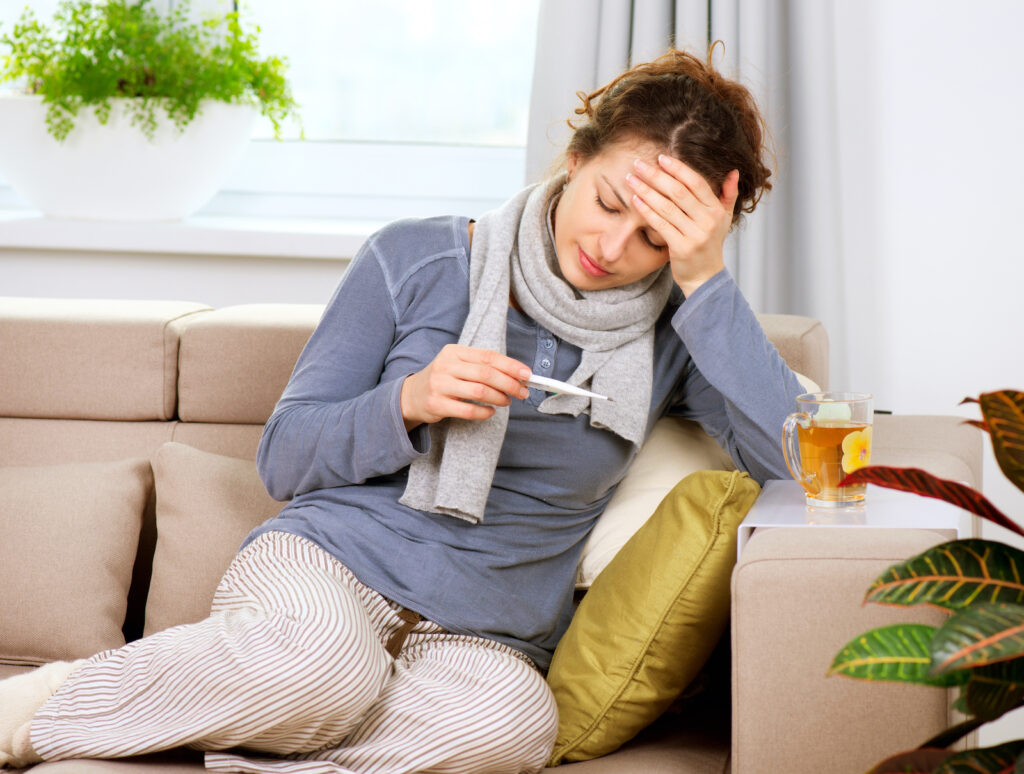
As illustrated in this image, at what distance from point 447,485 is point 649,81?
0.59 metres

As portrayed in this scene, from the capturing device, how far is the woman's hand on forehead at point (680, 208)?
144 cm

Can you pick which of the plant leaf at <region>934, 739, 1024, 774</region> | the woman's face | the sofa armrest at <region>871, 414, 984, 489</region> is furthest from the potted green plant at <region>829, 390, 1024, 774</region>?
the woman's face

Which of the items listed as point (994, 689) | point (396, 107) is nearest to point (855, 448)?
point (994, 689)

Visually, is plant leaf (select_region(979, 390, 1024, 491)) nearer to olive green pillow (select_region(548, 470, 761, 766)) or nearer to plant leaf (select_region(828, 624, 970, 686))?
plant leaf (select_region(828, 624, 970, 686))

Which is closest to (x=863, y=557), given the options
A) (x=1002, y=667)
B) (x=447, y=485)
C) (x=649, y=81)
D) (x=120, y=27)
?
(x=1002, y=667)

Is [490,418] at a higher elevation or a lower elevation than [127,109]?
lower

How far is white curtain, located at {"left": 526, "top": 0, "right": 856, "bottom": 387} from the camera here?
7.22 feet

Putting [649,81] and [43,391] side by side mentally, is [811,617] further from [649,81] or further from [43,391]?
[43,391]

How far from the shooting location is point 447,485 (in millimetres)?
1430

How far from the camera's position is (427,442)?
1.44 metres

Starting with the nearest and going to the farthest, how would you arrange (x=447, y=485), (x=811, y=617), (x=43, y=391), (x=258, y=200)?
1. (x=811, y=617)
2. (x=447, y=485)
3. (x=43, y=391)
4. (x=258, y=200)

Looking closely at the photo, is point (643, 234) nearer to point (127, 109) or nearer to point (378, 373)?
point (378, 373)

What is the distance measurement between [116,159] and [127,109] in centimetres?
11

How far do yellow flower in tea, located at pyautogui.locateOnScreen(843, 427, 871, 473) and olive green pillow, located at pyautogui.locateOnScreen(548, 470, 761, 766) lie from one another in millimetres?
113
